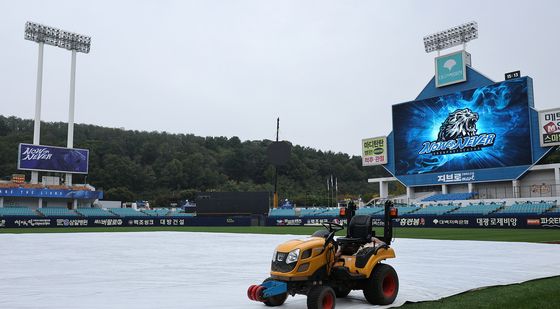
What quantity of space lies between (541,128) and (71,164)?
61973mm

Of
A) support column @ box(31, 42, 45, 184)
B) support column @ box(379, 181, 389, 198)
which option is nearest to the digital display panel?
support column @ box(379, 181, 389, 198)

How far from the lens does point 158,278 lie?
38.1ft

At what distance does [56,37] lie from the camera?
69.7 metres

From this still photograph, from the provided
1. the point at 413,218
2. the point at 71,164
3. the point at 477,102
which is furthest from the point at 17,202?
the point at 477,102

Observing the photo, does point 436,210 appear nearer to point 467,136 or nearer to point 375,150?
point 467,136

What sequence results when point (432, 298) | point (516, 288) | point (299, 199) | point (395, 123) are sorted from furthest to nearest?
point (299, 199)
point (395, 123)
point (516, 288)
point (432, 298)

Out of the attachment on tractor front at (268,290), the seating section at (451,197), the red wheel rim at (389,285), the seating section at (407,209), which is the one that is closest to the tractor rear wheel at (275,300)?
the attachment on tractor front at (268,290)

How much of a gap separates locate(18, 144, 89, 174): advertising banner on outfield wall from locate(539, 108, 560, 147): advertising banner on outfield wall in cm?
6091

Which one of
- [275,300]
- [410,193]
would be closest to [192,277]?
[275,300]

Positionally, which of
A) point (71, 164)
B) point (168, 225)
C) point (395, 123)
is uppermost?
point (395, 123)

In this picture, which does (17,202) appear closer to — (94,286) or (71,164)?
(71,164)

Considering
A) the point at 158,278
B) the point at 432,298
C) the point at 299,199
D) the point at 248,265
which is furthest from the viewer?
the point at 299,199

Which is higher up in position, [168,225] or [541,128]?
[541,128]

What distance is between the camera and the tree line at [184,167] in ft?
383
